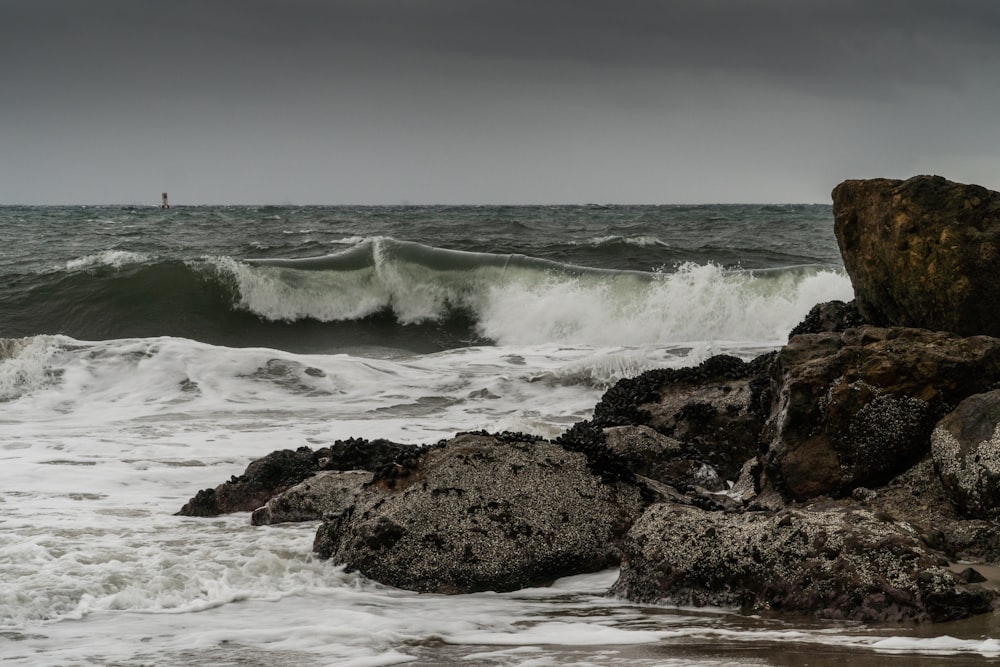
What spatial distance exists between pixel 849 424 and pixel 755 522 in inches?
50.9

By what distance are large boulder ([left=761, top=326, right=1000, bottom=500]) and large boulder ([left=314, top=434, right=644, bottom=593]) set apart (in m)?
0.92

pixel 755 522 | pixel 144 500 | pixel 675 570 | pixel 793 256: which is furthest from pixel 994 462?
pixel 793 256

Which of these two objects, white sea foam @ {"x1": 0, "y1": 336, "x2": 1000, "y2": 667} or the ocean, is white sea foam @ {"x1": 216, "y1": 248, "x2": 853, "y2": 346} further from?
white sea foam @ {"x1": 0, "y1": 336, "x2": 1000, "y2": 667}

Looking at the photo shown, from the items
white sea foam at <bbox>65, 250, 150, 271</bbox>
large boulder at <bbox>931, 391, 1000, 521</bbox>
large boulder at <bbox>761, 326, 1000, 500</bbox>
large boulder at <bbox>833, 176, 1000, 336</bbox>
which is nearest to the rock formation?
large boulder at <bbox>761, 326, 1000, 500</bbox>

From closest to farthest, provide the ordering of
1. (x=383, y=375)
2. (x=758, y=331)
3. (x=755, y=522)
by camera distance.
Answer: (x=755, y=522) → (x=383, y=375) → (x=758, y=331)

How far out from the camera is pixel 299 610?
191 inches

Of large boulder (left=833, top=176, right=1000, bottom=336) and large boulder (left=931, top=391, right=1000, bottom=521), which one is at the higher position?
large boulder (left=833, top=176, right=1000, bottom=336)

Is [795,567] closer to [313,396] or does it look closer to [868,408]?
[868,408]

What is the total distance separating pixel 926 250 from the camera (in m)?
6.73

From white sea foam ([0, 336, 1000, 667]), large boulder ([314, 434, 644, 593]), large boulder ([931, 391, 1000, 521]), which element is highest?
large boulder ([931, 391, 1000, 521])

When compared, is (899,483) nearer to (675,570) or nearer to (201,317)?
(675,570)

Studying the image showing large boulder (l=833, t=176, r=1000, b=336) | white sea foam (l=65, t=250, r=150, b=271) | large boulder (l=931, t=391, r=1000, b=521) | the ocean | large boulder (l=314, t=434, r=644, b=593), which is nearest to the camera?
the ocean

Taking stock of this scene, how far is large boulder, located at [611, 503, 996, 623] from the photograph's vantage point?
4.06m

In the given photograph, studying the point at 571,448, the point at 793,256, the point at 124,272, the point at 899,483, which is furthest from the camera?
the point at 793,256
